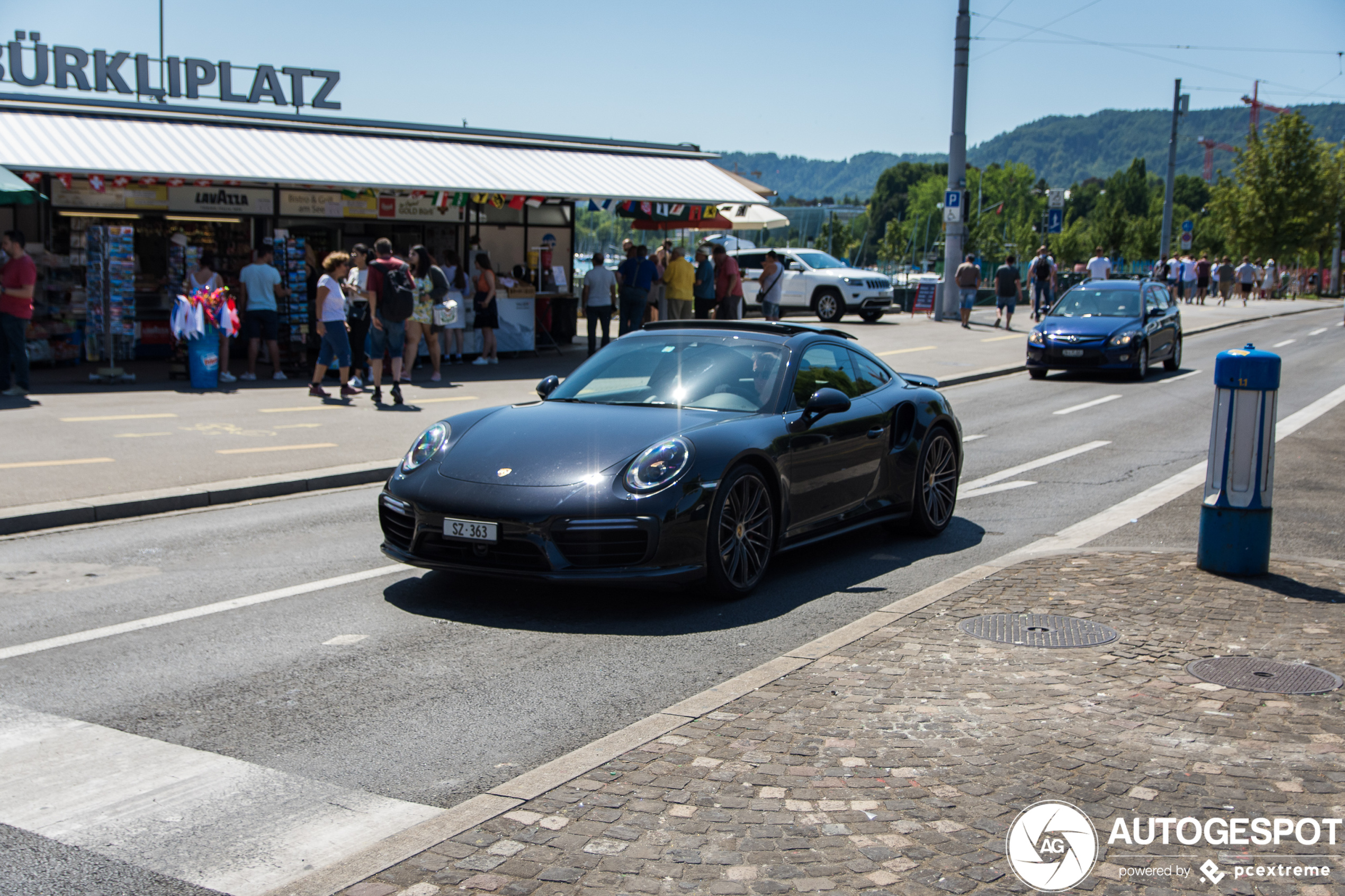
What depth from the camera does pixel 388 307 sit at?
14.6 meters

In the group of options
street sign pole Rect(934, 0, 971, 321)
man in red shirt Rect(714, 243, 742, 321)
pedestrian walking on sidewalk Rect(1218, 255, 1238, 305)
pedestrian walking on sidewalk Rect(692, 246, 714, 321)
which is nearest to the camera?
man in red shirt Rect(714, 243, 742, 321)

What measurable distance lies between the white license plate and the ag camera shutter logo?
10.5 feet

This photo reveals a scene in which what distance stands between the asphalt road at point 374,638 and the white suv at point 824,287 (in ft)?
68.9

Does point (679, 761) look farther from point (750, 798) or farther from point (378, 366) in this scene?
point (378, 366)

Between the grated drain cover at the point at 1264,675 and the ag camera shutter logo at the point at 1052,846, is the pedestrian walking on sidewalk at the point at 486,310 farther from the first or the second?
the ag camera shutter logo at the point at 1052,846

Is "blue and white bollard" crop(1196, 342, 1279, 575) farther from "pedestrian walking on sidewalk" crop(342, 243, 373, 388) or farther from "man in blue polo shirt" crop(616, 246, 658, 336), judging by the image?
"man in blue polo shirt" crop(616, 246, 658, 336)

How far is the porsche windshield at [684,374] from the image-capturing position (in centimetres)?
736

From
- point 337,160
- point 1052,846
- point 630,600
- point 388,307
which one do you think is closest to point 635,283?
point 337,160

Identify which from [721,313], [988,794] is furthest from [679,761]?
[721,313]

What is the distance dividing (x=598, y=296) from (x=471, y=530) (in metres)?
15.4

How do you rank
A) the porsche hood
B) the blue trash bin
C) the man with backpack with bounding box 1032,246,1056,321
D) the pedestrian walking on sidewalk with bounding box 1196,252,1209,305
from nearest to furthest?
1. the porsche hood
2. the blue trash bin
3. the man with backpack with bounding box 1032,246,1056,321
4. the pedestrian walking on sidewalk with bounding box 1196,252,1209,305

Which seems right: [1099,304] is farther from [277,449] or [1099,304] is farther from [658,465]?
→ [658,465]

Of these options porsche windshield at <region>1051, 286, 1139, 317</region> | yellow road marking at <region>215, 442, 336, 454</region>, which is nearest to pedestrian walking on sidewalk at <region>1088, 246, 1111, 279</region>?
porsche windshield at <region>1051, 286, 1139, 317</region>

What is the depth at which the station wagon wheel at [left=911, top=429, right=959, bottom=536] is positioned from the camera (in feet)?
27.8
